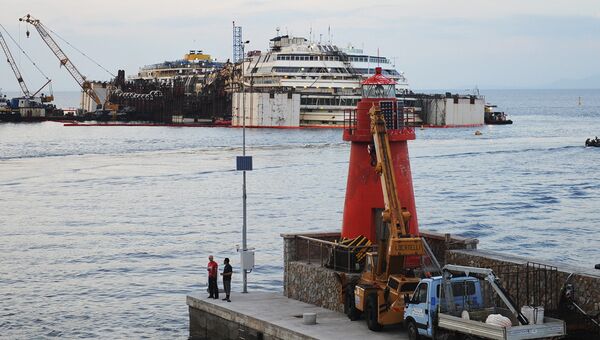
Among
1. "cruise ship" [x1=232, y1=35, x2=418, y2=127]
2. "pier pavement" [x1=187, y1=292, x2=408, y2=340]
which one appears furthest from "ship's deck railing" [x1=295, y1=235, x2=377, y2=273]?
"cruise ship" [x1=232, y1=35, x2=418, y2=127]

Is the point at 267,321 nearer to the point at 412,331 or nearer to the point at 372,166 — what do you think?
the point at 412,331

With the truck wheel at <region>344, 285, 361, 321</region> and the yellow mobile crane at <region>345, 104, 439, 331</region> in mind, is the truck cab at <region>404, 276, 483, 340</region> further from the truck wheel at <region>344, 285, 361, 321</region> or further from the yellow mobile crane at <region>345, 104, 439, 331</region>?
the truck wheel at <region>344, 285, 361, 321</region>

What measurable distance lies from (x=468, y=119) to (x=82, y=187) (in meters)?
94.2

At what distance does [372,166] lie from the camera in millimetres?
19828

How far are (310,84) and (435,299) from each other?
419 feet

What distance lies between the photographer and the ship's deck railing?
1984cm

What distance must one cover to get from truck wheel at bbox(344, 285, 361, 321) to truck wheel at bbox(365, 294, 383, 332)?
75cm

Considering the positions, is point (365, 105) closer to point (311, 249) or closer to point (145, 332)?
point (311, 249)

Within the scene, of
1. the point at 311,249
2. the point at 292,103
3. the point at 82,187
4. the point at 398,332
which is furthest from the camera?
the point at 292,103

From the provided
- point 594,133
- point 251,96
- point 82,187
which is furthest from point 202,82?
point 82,187

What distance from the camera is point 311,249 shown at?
22.0 metres

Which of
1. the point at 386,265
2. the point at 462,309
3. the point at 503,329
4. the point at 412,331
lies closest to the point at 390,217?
the point at 386,265

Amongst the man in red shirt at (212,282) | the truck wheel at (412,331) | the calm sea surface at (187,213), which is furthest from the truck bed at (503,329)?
the calm sea surface at (187,213)

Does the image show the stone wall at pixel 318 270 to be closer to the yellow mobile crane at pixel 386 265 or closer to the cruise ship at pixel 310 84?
the yellow mobile crane at pixel 386 265
